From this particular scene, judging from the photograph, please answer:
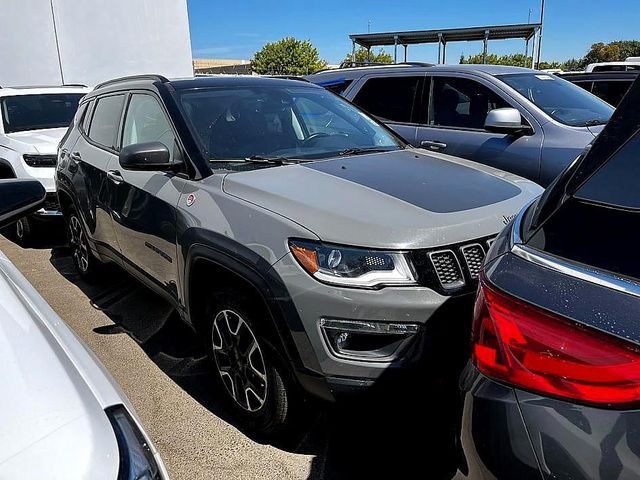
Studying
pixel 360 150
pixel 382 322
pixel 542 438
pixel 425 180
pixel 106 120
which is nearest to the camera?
pixel 542 438

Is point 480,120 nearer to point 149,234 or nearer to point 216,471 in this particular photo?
point 149,234

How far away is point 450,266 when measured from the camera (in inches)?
86.6

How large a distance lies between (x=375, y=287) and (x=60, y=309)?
10.5 feet

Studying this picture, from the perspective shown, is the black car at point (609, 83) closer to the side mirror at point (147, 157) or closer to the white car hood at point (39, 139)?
the side mirror at point (147, 157)

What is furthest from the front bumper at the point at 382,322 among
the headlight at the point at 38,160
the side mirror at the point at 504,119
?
the headlight at the point at 38,160

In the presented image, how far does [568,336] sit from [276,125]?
255 cm

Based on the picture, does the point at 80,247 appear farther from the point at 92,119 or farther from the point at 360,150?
the point at 360,150

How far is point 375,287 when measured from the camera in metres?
2.10

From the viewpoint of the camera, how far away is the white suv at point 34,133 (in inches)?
243

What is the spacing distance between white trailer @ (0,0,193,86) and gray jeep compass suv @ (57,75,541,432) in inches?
435

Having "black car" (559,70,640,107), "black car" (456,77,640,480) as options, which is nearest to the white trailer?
"black car" (559,70,640,107)

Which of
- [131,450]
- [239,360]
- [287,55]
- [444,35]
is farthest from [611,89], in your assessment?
[287,55]

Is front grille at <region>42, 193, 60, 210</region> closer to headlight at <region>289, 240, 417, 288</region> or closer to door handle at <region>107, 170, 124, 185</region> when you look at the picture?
door handle at <region>107, 170, 124, 185</region>

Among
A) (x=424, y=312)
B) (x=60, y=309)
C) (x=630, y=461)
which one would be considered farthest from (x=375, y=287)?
(x=60, y=309)
